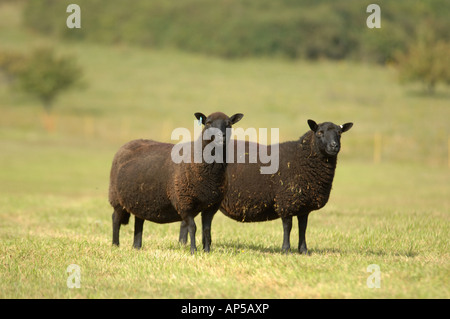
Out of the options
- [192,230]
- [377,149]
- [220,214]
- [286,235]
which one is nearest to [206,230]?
[192,230]

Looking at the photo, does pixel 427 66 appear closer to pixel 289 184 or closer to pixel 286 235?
pixel 289 184

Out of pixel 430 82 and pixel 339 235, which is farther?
pixel 430 82

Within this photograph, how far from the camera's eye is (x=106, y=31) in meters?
Result: 97.9

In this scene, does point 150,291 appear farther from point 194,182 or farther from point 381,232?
point 381,232

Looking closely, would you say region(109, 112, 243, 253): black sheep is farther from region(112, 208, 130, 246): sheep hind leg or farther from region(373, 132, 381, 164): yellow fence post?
region(373, 132, 381, 164): yellow fence post

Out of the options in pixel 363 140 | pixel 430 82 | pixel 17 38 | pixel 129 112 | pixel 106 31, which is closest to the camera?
pixel 363 140

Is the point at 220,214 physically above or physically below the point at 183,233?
below

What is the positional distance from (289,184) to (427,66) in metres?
58.1

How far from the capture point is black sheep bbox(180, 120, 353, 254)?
10523 millimetres

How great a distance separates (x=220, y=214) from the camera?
20156 mm

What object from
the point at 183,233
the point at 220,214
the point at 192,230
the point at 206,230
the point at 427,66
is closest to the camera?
the point at 192,230

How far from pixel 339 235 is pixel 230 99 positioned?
2083 inches

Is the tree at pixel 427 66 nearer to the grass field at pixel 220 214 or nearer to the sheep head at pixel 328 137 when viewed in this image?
the grass field at pixel 220 214
